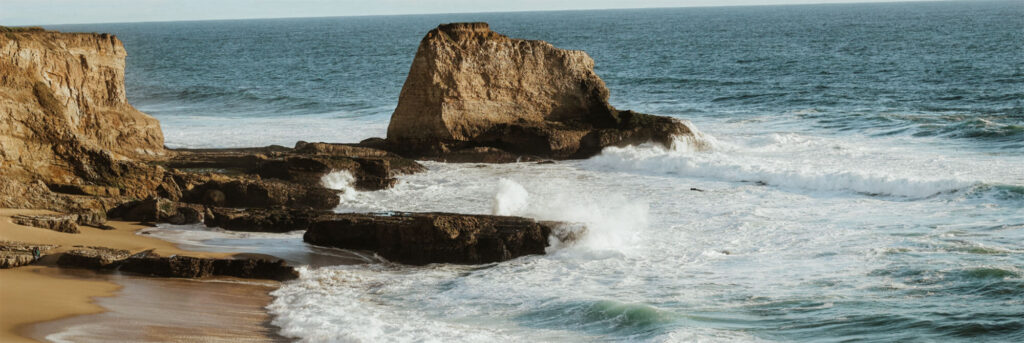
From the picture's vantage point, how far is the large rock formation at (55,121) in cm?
1562

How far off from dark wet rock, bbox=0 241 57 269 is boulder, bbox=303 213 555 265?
344cm

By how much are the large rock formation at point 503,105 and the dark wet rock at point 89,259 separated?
1110 cm

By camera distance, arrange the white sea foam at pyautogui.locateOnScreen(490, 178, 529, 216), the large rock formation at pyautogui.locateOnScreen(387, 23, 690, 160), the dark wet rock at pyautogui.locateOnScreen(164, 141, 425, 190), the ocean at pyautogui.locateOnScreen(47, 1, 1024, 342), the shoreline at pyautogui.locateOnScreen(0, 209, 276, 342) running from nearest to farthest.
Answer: the shoreline at pyautogui.locateOnScreen(0, 209, 276, 342), the ocean at pyautogui.locateOnScreen(47, 1, 1024, 342), the white sea foam at pyautogui.locateOnScreen(490, 178, 529, 216), the dark wet rock at pyautogui.locateOnScreen(164, 141, 425, 190), the large rock formation at pyautogui.locateOnScreen(387, 23, 690, 160)

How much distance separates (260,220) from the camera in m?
15.1

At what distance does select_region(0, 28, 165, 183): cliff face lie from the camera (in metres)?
15.7

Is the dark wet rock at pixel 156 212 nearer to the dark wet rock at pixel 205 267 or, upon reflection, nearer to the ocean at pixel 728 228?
the ocean at pixel 728 228

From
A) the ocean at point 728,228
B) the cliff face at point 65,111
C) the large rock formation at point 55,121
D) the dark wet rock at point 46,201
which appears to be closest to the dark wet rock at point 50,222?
the dark wet rock at point 46,201

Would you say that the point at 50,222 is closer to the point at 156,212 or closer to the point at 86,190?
the point at 156,212

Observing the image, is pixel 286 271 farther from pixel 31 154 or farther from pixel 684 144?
pixel 684 144

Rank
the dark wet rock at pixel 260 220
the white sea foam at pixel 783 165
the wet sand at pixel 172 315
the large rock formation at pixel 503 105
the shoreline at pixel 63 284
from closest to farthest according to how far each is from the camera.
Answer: the wet sand at pixel 172 315 → the shoreline at pixel 63 284 → the dark wet rock at pixel 260 220 → the white sea foam at pixel 783 165 → the large rock formation at pixel 503 105

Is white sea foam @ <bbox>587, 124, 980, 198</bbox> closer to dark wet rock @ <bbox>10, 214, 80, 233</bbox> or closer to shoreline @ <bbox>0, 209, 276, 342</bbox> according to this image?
shoreline @ <bbox>0, 209, 276, 342</bbox>

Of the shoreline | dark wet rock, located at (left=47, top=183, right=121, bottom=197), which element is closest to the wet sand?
the shoreline

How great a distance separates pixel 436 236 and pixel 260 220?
329cm

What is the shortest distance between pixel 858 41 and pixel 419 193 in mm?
58997
